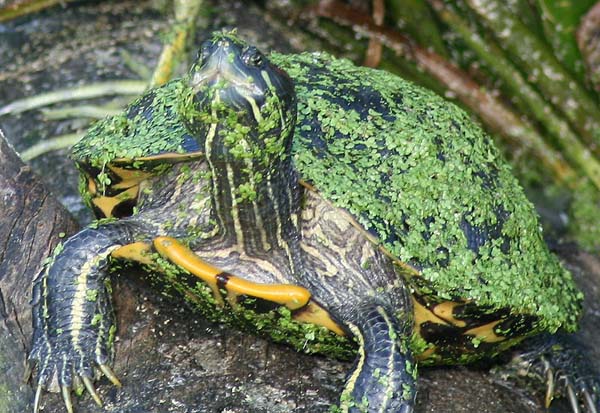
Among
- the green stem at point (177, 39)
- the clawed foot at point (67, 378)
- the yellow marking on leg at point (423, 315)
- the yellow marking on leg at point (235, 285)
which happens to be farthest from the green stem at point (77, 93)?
the yellow marking on leg at point (423, 315)

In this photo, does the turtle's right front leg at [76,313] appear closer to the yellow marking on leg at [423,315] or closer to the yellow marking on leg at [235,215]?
the yellow marking on leg at [235,215]

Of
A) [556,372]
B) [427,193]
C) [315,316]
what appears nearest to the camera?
[315,316]

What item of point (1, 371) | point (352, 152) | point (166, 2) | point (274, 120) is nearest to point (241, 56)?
point (274, 120)

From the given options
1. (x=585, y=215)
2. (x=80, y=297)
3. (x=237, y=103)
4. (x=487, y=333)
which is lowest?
(x=585, y=215)

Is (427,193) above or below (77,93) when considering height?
above

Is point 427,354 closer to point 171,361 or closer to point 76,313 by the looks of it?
point 171,361

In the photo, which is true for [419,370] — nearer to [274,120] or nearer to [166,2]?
[274,120]

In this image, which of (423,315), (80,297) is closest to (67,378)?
(80,297)
